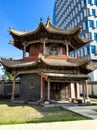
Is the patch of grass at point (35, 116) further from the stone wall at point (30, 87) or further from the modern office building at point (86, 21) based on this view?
the modern office building at point (86, 21)

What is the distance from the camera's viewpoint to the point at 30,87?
58.6 feet

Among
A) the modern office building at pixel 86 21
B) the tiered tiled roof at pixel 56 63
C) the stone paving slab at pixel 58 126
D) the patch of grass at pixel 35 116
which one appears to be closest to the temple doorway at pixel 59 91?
the tiered tiled roof at pixel 56 63

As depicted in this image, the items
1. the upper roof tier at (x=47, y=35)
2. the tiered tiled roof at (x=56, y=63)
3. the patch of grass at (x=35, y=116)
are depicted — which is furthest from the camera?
the upper roof tier at (x=47, y=35)

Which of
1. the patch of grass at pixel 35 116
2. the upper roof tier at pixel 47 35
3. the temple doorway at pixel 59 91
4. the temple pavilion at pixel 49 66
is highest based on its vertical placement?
the upper roof tier at pixel 47 35

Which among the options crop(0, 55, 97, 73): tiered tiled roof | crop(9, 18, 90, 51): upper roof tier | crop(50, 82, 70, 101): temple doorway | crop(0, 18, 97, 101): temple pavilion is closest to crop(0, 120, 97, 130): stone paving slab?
crop(0, 18, 97, 101): temple pavilion

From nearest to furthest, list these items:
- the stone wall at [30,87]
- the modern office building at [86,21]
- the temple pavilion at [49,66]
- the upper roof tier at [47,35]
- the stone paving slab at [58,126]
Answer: the stone paving slab at [58,126] → the temple pavilion at [49,66] → the stone wall at [30,87] → the upper roof tier at [47,35] → the modern office building at [86,21]

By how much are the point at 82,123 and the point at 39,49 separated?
41.5 ft

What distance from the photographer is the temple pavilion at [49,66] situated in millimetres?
16422

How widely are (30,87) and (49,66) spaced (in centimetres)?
321

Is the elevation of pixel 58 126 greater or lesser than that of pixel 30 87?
lesser

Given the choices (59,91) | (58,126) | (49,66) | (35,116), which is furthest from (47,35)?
(58,126)

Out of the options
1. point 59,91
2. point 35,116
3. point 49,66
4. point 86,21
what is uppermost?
point 86,21

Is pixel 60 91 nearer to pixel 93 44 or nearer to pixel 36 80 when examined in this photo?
pixel 36 80

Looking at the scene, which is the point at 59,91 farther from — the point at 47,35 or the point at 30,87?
the point at 47,35
